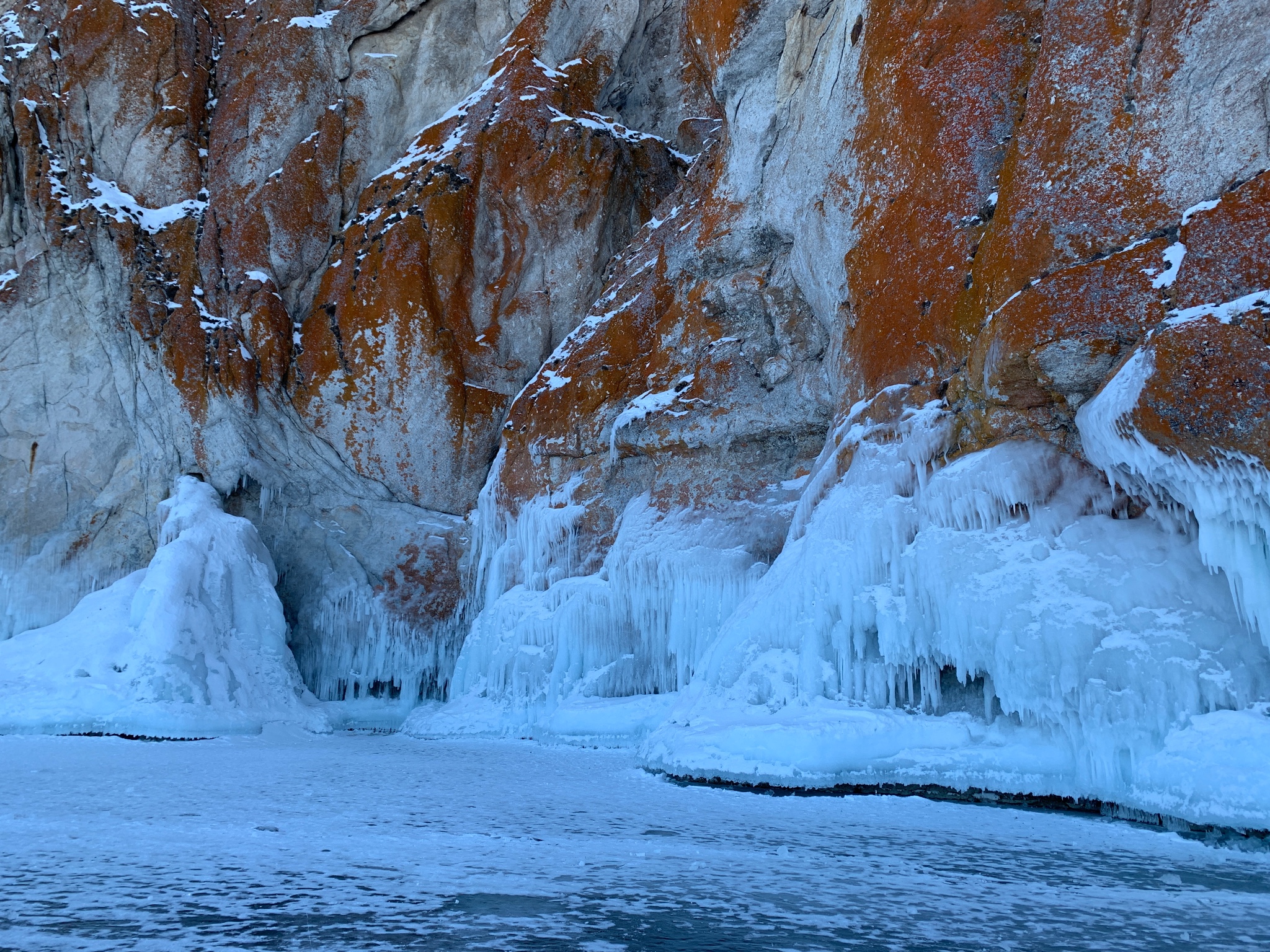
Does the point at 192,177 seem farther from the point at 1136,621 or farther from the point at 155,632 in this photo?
the point at 1136,621

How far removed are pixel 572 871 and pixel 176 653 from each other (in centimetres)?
1166

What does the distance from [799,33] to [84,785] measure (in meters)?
13.4

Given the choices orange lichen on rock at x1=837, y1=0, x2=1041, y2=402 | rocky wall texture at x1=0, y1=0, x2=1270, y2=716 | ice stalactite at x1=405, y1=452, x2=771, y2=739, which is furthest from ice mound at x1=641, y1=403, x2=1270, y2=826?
ice stalactite at x1=405, y1=452, x2=771, y2=739

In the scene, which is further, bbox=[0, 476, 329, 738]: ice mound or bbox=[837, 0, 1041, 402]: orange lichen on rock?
bbox=[0, 476, 329, 738]: ice mound

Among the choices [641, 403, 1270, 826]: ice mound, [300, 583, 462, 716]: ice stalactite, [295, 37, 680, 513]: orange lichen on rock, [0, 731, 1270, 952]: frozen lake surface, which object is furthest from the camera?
[295, 37, 680, 513]: orange lichen on rock

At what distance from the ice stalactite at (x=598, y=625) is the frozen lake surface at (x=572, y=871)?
181 inches

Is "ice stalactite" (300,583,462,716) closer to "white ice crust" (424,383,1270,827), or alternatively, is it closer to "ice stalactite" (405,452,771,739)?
"ice stalactite" (405,452,771,739)

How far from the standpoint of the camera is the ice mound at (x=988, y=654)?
847cm

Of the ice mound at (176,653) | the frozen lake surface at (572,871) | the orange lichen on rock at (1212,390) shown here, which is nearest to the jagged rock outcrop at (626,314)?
the orange lichen on rock at (1212,390)

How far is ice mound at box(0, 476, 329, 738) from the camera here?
48.7ft

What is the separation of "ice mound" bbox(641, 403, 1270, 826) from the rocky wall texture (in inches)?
69.6

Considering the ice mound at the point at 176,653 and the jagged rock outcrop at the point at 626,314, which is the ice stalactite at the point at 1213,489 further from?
the ice mound at the point at 176,653

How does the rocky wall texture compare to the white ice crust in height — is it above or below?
above

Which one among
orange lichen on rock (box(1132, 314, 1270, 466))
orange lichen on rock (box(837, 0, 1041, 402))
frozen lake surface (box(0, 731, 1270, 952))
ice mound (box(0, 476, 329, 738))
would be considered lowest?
frozen lake surface (box(0, 731, 1270, 952))
